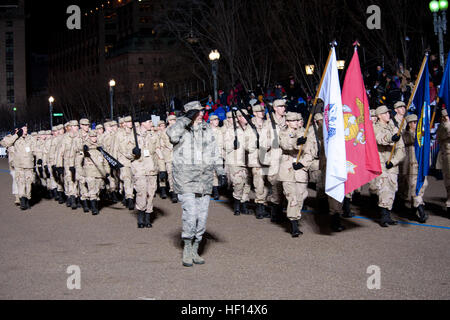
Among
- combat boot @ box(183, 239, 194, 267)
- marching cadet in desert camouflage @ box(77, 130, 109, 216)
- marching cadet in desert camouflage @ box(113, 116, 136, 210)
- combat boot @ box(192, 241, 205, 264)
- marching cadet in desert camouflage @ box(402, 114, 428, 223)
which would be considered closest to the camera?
combat boot @ box(183, 239, 194, 267)

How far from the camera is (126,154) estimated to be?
12.2m

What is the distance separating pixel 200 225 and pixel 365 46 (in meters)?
20.7

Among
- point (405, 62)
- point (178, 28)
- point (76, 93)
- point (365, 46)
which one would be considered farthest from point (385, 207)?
point (76, 93)

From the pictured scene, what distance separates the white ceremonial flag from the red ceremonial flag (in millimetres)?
322

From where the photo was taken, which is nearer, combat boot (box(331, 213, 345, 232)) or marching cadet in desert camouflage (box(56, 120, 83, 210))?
combat boot (box(331, 213, 345, 232))

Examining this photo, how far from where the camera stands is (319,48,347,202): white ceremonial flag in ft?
32.4

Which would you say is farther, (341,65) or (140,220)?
(341,65)

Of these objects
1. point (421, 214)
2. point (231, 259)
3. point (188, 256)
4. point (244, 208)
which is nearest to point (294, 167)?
point (231, 259)

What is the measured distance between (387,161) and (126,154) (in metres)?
4.97

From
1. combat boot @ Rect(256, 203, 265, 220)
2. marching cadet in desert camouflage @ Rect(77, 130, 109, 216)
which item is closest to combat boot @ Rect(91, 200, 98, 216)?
marching cadet in desert camouflage @ Rect(77, 130, 109, 216)

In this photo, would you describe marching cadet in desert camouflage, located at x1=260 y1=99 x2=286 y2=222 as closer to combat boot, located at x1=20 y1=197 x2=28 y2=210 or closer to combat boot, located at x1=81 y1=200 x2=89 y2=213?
combat boot, located at x1=81 y1=200 x2=89 y2=213

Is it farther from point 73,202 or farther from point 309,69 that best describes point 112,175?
point 309,69

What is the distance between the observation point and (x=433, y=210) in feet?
40.6
